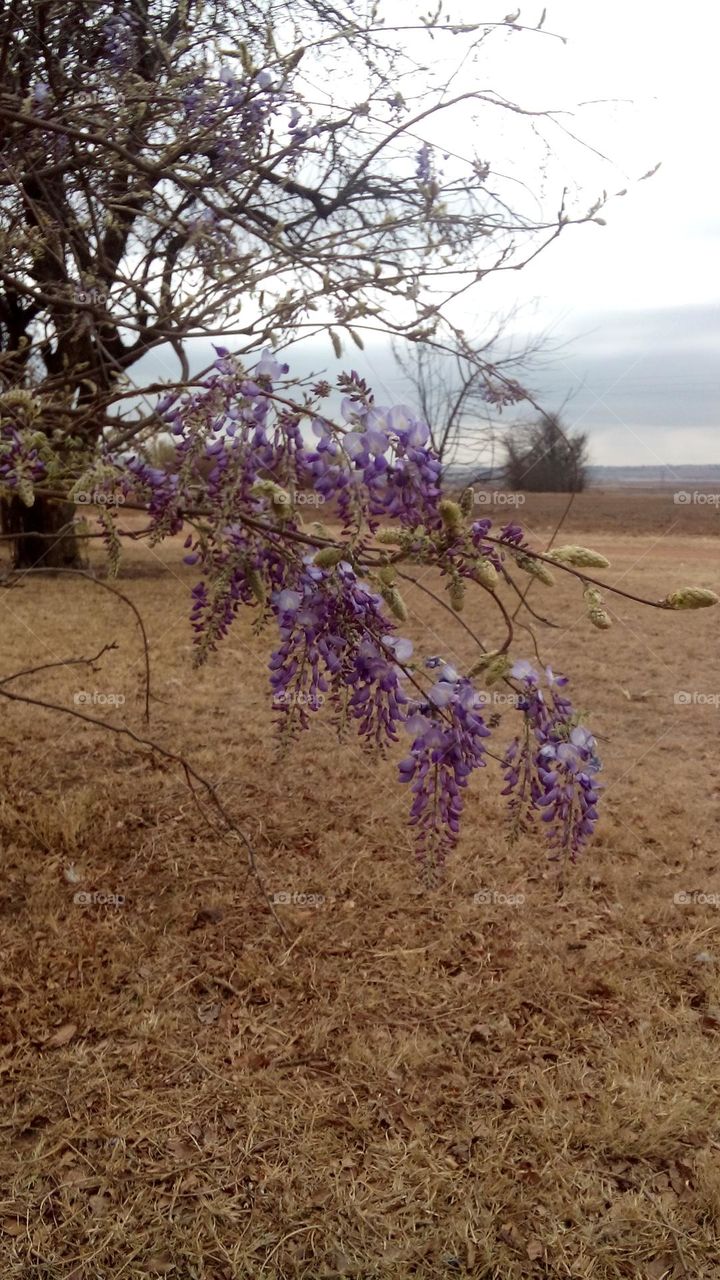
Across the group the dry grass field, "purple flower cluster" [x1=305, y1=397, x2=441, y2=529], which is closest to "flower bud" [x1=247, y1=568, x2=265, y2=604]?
"purple flower cluster" [x1=305, y1=397, x2=441, y2=529]

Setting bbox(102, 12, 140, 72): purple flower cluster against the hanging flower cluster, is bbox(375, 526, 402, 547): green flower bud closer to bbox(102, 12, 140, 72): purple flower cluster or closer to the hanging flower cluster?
the hanging flower cluster

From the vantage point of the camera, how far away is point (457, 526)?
140cm

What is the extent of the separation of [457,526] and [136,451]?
37.6 inches

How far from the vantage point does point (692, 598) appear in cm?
133

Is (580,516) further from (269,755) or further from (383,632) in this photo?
(383,632)

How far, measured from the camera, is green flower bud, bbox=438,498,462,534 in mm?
1384

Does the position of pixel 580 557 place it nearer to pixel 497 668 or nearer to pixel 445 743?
pixel 497 668

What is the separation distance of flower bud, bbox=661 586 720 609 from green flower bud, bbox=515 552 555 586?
15 centimetres

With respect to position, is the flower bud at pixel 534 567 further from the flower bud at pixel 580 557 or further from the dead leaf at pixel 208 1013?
the dead leaf at pixel 208 1013

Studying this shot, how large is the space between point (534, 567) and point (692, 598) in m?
0.21

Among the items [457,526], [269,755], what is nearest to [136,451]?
[457,526]

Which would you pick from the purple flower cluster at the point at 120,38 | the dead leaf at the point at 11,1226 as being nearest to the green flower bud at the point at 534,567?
the dead leaf at the point at 11,1226

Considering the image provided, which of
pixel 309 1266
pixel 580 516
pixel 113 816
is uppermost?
pixel 580 516

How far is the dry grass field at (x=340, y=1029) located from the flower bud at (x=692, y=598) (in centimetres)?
127
